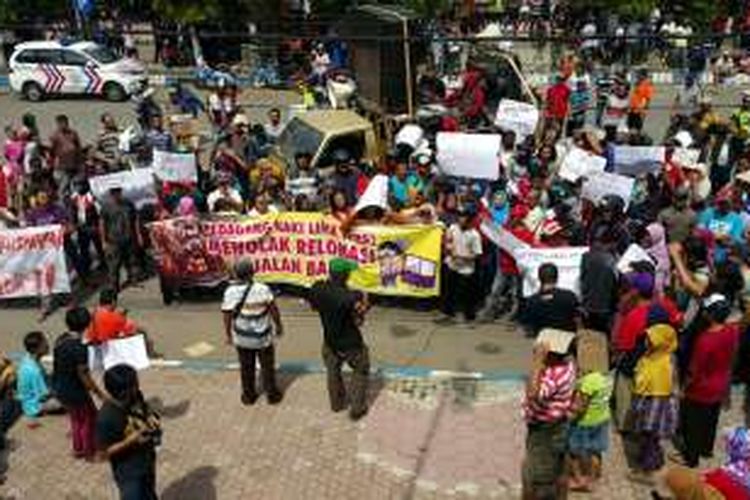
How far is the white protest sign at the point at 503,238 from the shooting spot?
13.1 metres

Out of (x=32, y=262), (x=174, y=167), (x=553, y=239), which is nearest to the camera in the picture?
(x=553, y=239)

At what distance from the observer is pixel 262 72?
31.5 metres

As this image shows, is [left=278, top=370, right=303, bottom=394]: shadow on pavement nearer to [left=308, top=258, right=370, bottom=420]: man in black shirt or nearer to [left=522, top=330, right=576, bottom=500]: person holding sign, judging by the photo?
[left=308, top=258, right=370, bottom=420]: man in black shirt

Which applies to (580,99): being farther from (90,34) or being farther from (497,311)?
(90,34)

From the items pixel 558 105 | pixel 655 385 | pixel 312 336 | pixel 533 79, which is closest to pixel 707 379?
pixel 655 385

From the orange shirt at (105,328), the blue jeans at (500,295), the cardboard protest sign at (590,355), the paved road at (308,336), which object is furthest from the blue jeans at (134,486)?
the blue jeans at (500,295)

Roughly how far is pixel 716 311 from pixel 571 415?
68.6 inches

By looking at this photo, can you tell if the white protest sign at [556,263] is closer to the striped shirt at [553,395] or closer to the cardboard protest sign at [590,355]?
the cardboard protest sign at [590,355]

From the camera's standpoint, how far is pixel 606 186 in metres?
14.5

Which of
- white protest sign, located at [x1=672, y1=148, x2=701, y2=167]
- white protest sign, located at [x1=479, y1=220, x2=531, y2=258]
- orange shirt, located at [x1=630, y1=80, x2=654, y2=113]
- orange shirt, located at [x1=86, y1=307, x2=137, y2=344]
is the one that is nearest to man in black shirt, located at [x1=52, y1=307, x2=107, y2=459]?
orange shirt, located at [x1=86, y1=307, x2=137, y2=344]

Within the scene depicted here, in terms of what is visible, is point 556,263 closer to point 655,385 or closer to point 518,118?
point 655,385

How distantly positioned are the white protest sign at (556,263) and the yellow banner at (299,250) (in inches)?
48.3

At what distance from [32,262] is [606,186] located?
24.3ft

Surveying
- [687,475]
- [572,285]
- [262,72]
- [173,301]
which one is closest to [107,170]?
[173,301]
